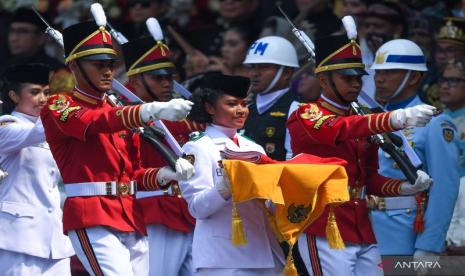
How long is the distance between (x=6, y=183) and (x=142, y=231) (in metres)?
1.64

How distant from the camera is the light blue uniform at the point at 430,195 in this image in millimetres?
11172

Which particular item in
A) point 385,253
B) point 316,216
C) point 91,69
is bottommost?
point 385,253

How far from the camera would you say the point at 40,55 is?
1550 cm

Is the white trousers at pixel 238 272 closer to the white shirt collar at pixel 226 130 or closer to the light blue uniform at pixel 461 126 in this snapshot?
the white shirt collar at pixel 226 130

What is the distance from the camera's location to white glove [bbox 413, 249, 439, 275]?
10.9 m

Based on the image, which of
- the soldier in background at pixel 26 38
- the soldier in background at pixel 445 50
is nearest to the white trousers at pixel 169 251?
the soldier in background at pixel 445 50

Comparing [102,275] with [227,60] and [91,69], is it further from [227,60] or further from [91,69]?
[227,60]

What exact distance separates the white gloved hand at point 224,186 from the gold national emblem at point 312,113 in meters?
0.98

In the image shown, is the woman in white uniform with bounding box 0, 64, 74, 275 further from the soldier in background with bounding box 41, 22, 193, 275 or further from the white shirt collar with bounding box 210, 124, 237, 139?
the white shirt collar with bounding box 210, 124, 237, 139

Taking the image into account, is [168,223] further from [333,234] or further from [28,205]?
[333,234]

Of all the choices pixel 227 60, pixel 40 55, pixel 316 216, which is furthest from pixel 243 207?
pixel 40 55

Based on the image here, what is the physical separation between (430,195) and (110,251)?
2.85 metres

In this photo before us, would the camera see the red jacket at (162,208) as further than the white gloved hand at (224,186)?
Yes

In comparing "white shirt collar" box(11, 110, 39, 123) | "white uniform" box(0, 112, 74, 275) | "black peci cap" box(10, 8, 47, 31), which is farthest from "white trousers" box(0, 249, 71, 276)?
"black peci cap" box(10, 8, 47, 31)
